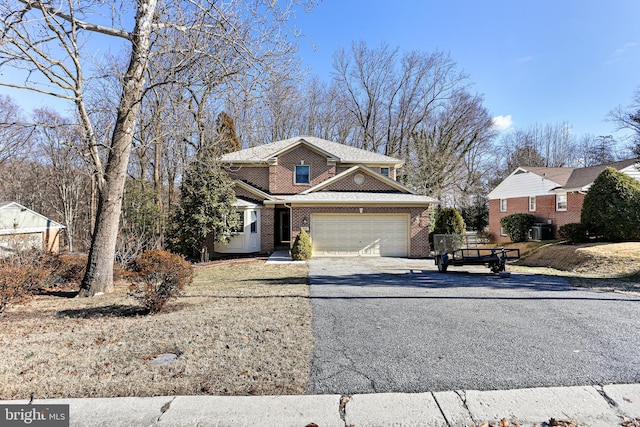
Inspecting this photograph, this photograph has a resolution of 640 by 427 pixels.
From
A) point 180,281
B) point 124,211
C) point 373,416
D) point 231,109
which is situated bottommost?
point 373,416

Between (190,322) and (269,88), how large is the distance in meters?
6.38

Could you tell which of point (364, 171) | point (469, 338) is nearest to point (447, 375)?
point (469, 338)

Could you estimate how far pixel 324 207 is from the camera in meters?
16.6

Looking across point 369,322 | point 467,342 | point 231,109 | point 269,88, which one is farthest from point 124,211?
point 467,342

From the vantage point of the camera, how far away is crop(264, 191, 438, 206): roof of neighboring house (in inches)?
642

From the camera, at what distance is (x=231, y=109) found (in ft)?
32.4

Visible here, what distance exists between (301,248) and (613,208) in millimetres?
13339

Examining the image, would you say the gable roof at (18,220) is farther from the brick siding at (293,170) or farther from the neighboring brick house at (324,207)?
the brick siding at (293,170)

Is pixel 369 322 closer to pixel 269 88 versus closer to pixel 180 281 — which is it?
pixel 180 281

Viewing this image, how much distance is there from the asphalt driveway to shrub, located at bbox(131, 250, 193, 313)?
270 cm

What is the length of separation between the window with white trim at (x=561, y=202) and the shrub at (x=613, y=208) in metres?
6.44

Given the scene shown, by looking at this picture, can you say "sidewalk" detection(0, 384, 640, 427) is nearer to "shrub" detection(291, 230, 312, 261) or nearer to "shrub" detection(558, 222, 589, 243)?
"shrub" detection(291, 230, 312, 261)

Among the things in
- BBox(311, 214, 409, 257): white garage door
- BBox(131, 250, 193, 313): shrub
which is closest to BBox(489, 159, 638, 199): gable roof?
BBox(311, 214, 409, 257): white garage door

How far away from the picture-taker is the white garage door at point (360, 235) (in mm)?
16844
